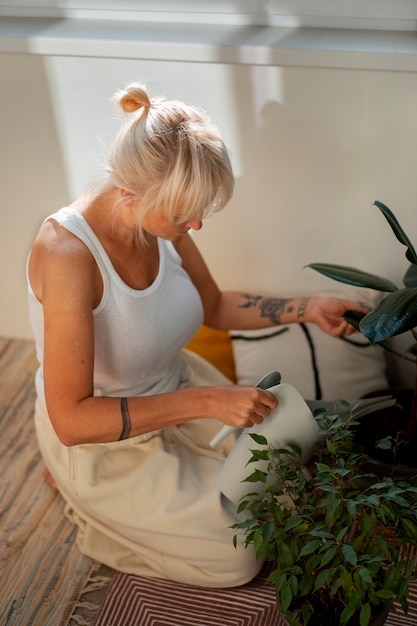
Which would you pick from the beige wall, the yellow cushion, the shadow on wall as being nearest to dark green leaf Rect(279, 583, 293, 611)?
the yellow cushion

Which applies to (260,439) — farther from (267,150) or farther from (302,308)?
(267,150)

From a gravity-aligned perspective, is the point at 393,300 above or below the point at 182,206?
below

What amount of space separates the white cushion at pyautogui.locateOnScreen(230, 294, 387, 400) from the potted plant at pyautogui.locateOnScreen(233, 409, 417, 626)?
600mm

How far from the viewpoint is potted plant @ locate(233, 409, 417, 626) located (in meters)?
1.27

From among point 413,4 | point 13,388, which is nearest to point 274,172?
point 413,4

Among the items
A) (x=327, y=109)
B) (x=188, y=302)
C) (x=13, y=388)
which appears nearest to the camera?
(x=188, y=302)

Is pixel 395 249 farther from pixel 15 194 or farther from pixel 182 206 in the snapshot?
pixel 15 194

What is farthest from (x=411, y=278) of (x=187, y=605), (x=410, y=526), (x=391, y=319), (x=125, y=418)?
(x=187, y=605)

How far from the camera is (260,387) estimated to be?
152 cm

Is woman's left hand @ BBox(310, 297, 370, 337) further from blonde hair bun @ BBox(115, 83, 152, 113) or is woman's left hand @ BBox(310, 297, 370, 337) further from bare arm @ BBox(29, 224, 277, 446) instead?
blonde hair bun @ BBox(115, 83, 152, 113)

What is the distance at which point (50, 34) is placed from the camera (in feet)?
6.47

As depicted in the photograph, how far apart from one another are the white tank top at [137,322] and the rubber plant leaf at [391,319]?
0.47 meters

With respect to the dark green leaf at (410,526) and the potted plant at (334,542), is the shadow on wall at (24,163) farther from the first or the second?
the dark green leaf at (410,526)

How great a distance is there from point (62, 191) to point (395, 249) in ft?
3.01
